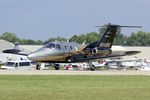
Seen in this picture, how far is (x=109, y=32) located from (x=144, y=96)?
103 ft

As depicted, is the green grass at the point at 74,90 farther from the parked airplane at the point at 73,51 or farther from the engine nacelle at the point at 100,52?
the engine nacelle at the point at 100,52

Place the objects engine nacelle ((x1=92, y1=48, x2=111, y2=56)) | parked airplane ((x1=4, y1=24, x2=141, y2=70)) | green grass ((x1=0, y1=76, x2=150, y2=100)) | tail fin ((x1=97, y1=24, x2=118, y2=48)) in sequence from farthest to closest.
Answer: tail fin ((x1=97, y1=24, x2=118, y2=48)), engine nacelle ((x1=92, y1=48, x2=111, y2=56)), parked airplane ((x1=4, y1=24, x2=141, y2=70)), green grass ((x1=0, y1=76, x2=150, y2=100))

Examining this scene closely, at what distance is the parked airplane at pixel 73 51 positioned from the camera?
53188mm

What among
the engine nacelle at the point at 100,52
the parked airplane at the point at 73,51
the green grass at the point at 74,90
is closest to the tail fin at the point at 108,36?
the parked airplane at the point at 73,51

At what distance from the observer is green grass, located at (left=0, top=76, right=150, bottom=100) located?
24484 mm

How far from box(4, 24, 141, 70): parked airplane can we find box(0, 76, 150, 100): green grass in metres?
19.5

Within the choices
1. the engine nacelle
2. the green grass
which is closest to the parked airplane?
the engine nacelle

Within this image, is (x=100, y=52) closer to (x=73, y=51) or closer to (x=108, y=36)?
(x=108, y=36)

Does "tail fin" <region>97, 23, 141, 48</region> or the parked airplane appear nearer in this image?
the parked airplane

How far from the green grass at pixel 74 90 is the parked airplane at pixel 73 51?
64.0 ft

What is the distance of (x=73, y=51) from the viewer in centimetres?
5425

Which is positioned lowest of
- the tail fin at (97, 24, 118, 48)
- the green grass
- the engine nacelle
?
the green grass

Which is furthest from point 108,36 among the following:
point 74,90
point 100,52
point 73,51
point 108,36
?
point 74,90

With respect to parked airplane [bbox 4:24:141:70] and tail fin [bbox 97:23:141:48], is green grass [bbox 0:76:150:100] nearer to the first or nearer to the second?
parked airplane [bbox 4:24:141:70]
